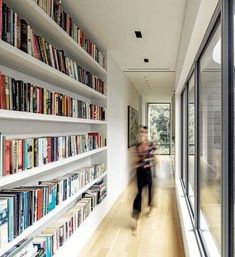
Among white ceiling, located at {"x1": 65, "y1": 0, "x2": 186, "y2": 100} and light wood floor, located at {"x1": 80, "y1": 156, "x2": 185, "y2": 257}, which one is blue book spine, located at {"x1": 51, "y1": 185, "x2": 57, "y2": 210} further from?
white ceiling, located at {"x1": 65, "y1": 0, "x2": 186, "y2": 100}

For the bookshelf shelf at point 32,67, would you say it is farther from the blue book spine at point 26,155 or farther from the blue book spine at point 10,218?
the blue book spine at point 10,218

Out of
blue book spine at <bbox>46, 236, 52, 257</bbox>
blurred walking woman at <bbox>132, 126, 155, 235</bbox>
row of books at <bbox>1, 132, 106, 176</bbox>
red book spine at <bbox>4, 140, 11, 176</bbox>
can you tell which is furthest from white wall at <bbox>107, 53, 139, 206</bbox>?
red book spine at <bbox>4, 140, 11, 176</bbox>

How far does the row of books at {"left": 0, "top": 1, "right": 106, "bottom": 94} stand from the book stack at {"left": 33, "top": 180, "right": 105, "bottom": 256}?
4.97 ft

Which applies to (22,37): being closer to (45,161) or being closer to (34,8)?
(34,8)

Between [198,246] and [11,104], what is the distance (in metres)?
2.13

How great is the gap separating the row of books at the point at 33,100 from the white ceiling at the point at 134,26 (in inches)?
38.8

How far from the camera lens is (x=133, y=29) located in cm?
381

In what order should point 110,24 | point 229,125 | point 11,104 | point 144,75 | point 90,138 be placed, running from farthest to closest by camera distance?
point 144,75 < point 90,138 < point 110,24 < point 11,104 < point 229,125

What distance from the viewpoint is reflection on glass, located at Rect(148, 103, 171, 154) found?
13875 mm

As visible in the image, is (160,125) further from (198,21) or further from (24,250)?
(24,250)

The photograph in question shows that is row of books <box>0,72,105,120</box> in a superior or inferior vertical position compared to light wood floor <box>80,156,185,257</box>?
superior

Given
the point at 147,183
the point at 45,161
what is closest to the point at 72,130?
the point at 45,161

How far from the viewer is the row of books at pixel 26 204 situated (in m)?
1.84

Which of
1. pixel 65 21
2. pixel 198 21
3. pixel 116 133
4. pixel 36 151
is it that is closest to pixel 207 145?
Result: pixel 198 21
